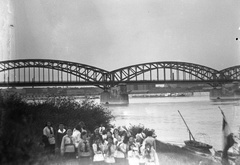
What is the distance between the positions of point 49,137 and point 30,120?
46cm

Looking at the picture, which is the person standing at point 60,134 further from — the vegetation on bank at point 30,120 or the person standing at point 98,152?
the person standing at point 98,152

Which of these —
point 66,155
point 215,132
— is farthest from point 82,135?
point 215,132

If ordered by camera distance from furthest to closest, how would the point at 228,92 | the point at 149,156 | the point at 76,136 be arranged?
1. the point at 228,92
2. the point at 76,136
3. the point at 149,156

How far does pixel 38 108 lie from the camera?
5910 mm

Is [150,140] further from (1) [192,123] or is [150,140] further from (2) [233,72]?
(2) [233,72]

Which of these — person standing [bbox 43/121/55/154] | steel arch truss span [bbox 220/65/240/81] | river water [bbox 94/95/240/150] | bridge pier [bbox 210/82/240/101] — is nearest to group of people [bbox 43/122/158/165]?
person standing [bbox 43/121/55/154]

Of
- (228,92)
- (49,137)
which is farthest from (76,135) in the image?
(228,92)

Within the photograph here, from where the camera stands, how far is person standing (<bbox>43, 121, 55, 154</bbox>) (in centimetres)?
482

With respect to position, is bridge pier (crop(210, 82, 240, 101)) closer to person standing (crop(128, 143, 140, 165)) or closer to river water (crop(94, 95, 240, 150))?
river water (crop(94, 95, 240, 150))

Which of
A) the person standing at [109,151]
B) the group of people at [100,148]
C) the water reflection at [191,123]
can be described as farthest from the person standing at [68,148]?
the water reflection at [191,123]

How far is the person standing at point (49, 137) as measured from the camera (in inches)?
190

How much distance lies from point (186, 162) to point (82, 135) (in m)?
2.15

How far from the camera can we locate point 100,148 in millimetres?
4859

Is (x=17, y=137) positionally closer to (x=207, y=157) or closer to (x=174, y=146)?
A: (x=174, y=146)
